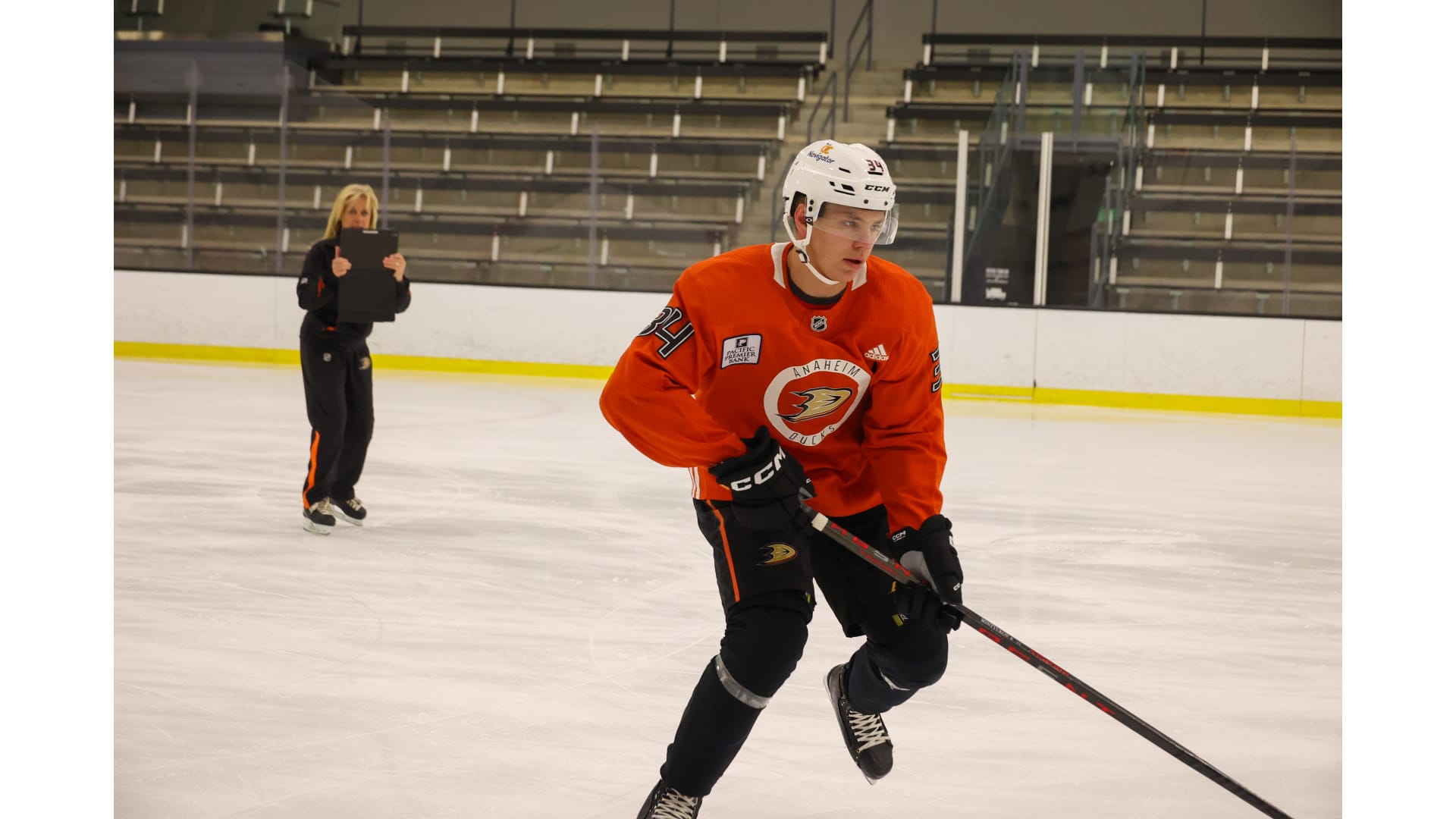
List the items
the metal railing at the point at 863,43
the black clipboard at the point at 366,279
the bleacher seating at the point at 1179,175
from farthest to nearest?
the metal railing at the point at 863,43
the bleacher seating at the point at 1179,175
the black clipboard at the point at 366,279

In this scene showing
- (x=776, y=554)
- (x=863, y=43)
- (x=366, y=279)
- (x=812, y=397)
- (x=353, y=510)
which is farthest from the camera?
(x=863, y=43)

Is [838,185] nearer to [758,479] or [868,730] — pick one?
[758,479]

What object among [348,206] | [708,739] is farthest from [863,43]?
[708,739]

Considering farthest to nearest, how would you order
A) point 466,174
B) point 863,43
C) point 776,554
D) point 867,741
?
point 863,43, point 466,174, point 867,741, point 776,554

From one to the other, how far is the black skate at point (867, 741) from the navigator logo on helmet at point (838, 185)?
0.76 m

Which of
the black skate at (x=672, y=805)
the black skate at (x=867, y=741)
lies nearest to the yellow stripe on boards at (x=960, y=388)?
the black skate at (x=867, y=741)

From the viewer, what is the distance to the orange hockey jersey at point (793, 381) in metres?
1.92

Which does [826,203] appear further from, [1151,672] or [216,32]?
[216,32]

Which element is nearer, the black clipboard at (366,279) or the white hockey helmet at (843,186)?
the white hockey helmet at (843,186)

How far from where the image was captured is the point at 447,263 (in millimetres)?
10422

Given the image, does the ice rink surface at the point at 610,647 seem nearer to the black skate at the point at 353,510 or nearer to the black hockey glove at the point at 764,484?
the black skate at the point at 353,510

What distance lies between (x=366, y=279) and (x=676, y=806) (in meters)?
2.75

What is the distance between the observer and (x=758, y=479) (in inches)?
73.8
